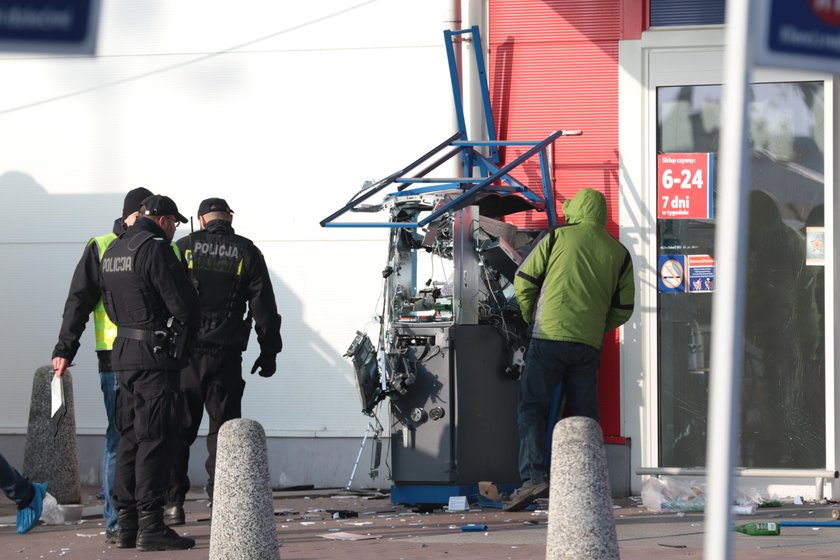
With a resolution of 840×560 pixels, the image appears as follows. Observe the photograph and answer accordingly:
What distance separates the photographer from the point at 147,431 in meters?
7.59

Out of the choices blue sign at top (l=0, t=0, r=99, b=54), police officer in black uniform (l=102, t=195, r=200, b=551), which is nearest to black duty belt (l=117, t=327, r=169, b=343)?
police officer in black uniform (l=102, t=195, r=200, b=551)

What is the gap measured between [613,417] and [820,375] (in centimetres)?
146

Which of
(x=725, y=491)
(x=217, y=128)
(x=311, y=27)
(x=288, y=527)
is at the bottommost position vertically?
(x=288, y=527)

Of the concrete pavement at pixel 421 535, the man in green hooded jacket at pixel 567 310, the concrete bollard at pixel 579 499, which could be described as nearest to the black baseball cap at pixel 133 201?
the concrete pavement at pixel 421 535

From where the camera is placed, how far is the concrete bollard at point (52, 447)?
9.27 m

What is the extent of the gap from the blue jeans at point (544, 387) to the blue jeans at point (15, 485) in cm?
304

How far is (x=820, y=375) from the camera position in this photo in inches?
379

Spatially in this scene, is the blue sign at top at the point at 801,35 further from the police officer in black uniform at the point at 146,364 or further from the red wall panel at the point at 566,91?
the red wall panel at the point at 566,91

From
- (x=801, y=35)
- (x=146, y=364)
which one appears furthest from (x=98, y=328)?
(x=801, y=35)

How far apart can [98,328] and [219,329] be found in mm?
823

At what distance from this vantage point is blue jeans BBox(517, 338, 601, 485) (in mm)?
8945

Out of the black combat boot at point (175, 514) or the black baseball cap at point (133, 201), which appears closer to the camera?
the black baseball cap at point (133, 201)

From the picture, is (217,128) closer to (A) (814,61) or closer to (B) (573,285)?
(B) (573,285)

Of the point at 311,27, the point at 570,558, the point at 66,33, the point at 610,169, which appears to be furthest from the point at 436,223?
the point at 66,33
